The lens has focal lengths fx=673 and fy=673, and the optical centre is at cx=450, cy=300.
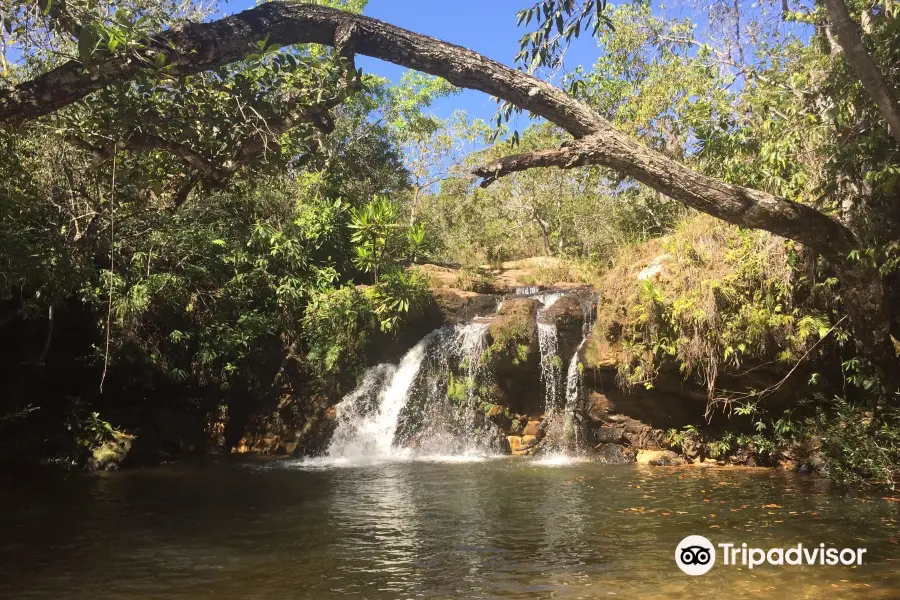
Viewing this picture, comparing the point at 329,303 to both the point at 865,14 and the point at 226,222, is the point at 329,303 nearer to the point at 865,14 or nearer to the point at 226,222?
the point at 226,222

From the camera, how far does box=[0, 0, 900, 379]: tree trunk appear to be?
16.5 ft

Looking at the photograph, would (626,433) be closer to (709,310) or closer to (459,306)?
(709,310)

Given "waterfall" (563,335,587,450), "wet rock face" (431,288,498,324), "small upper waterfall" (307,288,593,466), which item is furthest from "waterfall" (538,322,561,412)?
"wet rock face" (431,288,498,324)

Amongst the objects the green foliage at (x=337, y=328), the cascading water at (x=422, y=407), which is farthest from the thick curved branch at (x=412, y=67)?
the green foliage at (x=337, y=328)

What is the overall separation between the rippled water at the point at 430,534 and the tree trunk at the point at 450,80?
121 inches

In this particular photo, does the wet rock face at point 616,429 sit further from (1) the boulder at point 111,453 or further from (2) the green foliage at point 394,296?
(1) the boulder at point 111,453

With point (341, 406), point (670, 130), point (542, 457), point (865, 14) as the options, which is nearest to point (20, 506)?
point (341, 406)

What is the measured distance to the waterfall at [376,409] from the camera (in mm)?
13617

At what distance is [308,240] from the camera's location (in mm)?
16656

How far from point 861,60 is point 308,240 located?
12.8 metres

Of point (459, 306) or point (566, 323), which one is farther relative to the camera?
point (459, 306)

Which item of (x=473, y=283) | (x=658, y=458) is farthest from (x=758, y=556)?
(x=473, y=283)

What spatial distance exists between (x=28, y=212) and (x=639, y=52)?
15.9m

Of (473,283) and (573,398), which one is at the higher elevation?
(473,283)
